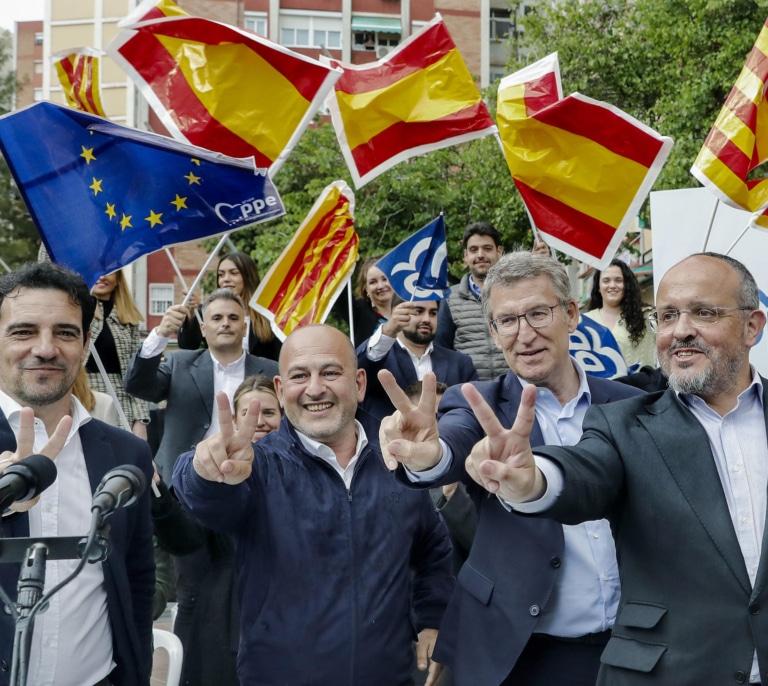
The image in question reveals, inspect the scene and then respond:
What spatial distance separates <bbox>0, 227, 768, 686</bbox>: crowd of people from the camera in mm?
2674

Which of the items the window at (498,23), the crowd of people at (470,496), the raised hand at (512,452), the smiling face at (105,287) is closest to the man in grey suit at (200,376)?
the smiling face at (105,287)

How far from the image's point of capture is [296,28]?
133 feet

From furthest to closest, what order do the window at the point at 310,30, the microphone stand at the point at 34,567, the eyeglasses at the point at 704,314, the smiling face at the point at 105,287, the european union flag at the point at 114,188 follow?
the window at the point at 310,30 < the smiling face at the point at 105,287 < the european union flag at the point at 114,188 < the eyeglasses at the point at 704,314 < the microphone stand at the point at 34,567

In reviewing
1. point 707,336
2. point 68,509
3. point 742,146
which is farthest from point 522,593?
point 742,146

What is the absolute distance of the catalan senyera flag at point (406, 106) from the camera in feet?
22.5

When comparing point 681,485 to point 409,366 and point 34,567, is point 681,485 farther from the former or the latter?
point 409,366

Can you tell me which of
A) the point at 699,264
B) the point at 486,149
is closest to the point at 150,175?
the point at 699,264

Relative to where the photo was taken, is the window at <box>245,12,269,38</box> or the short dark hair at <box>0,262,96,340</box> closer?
the short dark hair at <box>0,262,96,340</box>

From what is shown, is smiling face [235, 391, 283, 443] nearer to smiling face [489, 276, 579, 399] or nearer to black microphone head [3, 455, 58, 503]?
smiling face [489, 276, 579, 399]

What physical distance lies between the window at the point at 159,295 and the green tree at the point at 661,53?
2263 centimetres

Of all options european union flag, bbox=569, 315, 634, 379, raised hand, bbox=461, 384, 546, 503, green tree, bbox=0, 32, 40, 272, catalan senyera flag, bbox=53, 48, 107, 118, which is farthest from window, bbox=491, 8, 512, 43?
raised hand, bbox=461, 384, 546, 503

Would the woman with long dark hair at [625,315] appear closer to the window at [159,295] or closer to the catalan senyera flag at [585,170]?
the catalan senyera flag at [585,170]

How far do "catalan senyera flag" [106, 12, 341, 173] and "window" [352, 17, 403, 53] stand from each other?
3633 centimetres

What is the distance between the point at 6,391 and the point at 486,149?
1929 centimetres
